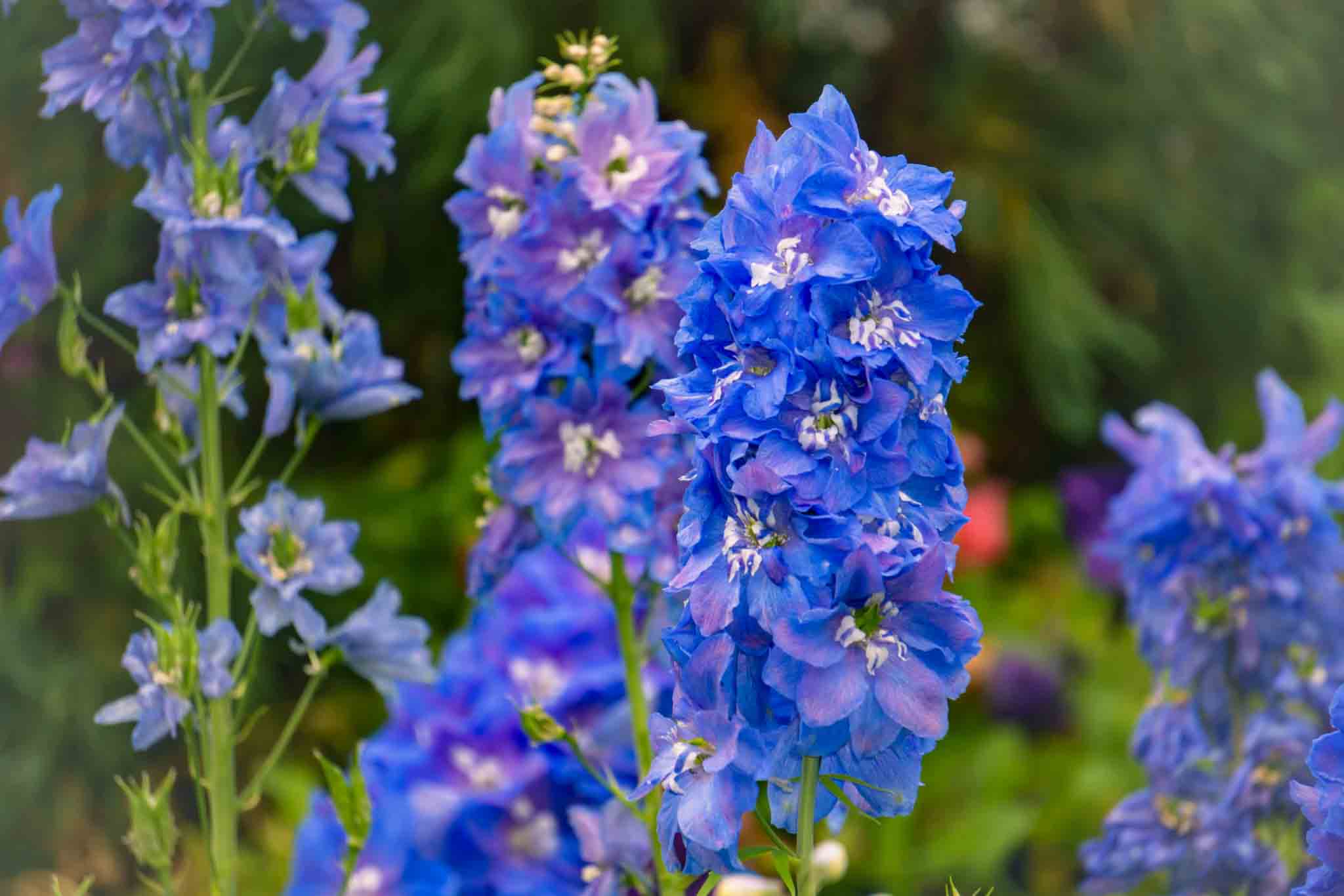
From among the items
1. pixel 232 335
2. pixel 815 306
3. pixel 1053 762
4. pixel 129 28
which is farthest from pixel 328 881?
pixel 1053 762

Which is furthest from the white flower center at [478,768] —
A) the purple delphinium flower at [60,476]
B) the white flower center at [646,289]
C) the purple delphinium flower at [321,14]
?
the purple delphinium flower at [321,14]

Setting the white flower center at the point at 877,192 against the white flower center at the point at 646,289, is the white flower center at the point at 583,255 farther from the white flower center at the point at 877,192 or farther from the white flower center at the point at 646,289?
the white flower center at the point at 877,192

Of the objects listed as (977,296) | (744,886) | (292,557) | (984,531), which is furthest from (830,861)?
(977,296)

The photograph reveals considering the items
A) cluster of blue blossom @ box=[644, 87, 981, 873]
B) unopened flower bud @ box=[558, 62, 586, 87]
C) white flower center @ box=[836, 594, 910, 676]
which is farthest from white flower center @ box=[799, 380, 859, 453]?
unopened flower bud @ box=[558, 62, 586, 87]

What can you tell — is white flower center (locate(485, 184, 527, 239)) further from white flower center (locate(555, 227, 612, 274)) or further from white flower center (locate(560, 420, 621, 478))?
white flower center (locate(560, 420, 621, 478))

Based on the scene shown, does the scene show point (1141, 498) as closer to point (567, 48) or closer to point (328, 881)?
point (567, 48)
